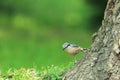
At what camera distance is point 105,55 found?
516cm

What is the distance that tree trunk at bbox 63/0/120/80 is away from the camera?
501 cm

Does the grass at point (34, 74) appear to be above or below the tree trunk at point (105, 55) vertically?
above

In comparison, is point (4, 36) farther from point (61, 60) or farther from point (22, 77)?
point (22, 77)

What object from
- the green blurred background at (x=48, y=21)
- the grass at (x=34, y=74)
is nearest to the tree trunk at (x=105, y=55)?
the grass at (x=34, y=74)

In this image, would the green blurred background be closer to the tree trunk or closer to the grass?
the grass

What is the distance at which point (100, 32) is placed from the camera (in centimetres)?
534

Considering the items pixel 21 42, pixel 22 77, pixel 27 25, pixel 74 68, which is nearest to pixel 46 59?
pixel 21 42

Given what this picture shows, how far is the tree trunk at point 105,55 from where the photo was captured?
5012 millimetres

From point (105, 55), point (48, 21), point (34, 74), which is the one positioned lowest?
point (105, 55)

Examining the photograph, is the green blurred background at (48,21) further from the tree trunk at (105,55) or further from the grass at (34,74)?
the tree trunk at (105,55)

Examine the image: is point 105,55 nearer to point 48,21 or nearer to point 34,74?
point 34,74

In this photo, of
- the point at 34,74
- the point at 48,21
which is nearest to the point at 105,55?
the point at 34,74

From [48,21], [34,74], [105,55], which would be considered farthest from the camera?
[48,21]

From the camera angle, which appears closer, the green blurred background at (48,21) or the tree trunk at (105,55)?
the tree trunk at (105,55)
